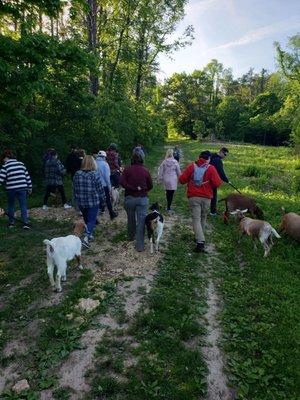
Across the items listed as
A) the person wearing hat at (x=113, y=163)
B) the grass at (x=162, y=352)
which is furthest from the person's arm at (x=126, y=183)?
the person wearing hat at (x=113, y=163)

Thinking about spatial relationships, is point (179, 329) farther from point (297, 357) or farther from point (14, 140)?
point (14, 140)

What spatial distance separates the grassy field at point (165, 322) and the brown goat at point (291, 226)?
9.3 inches

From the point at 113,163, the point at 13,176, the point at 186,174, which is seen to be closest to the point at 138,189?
the point at 186,174

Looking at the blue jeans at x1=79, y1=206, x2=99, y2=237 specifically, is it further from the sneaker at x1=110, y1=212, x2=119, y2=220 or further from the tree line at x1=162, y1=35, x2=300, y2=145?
the tree line at x1=162, y1=35, x2=300, y2=145

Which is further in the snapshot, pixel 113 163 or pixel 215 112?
pixel 215 112

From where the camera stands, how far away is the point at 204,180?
8.62m

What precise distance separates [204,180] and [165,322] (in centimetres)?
375

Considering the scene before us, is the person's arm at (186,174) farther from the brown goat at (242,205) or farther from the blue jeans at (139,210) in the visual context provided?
the brown goat at (242,205)

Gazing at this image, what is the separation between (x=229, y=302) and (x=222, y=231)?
408 centimetres

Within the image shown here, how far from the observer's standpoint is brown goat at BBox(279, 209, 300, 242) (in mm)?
9386

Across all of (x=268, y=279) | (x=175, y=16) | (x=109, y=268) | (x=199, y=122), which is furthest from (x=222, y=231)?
(x=199, y=122)

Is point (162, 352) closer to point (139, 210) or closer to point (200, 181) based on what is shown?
point (139, 210)

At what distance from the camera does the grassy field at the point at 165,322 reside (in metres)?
4.69

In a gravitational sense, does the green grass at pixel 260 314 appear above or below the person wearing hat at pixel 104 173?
below
